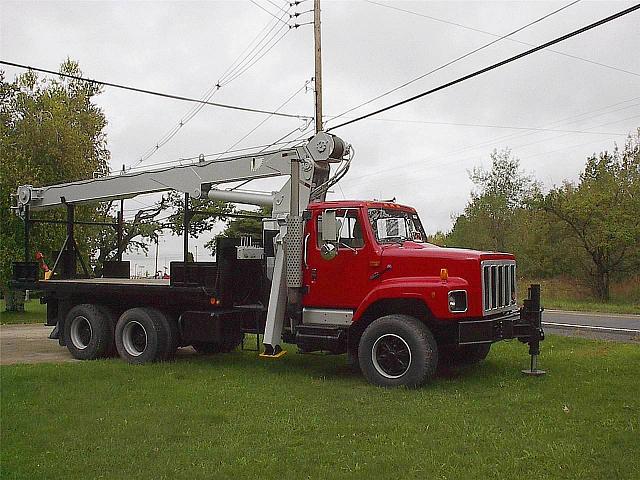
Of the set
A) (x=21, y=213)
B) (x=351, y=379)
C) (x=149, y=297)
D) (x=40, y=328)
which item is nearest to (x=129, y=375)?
(x=149, y=297)

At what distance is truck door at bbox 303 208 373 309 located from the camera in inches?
413

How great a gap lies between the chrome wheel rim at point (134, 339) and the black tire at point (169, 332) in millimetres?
426

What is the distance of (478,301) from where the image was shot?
9664 mm

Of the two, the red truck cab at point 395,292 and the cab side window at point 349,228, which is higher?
the cab side window at point 349,228

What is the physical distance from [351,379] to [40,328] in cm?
1271

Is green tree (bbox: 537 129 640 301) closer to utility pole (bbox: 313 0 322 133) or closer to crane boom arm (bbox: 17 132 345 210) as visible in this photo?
utility pole (bbox: 313 0 322 133)

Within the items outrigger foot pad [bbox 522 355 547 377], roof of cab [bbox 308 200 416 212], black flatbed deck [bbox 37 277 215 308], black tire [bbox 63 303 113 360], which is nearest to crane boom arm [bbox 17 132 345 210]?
roof of cab [bbox 308 200 416 212]

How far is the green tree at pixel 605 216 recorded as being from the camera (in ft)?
107

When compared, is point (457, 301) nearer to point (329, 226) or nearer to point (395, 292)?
point (395, 292)

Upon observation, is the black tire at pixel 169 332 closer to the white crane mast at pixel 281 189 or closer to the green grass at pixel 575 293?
the white crane mast at pixel 281 189

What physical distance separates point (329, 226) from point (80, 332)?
19.3 feet

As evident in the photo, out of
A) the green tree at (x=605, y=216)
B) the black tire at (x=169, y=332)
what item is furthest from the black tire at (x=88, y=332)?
the green tree at (x=605, y=216)

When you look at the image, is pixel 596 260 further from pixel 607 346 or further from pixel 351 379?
pixel 351 379

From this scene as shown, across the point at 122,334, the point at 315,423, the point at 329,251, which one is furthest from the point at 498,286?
the point at 122,334
